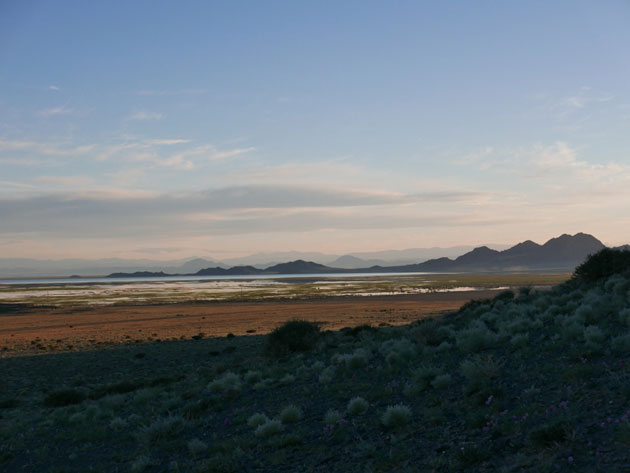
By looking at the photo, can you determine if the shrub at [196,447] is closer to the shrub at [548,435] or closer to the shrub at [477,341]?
the shrub at [548,435]

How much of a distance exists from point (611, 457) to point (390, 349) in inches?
377

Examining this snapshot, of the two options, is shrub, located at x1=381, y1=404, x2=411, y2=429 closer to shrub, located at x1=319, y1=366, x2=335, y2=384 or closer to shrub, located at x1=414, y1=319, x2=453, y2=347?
shrub, located at x1=319, y1=366, x2=335, y2=384

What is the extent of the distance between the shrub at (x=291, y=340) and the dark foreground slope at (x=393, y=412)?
4334 mm

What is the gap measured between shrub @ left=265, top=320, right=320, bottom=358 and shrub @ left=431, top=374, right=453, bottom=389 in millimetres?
13446

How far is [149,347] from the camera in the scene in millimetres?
34375

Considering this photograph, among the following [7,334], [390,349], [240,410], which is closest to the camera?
[240,410]

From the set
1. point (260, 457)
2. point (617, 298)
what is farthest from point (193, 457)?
point (617, 298)

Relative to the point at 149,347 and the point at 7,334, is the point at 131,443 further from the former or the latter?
the point at 7,334

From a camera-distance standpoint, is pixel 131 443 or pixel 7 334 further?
pixel 7 334

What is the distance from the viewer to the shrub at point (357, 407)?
10789 mm

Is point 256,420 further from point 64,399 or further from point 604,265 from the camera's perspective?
point 604,265

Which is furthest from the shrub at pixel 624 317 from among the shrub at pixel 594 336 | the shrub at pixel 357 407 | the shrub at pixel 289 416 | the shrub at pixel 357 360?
the shrub at pixel 289 416

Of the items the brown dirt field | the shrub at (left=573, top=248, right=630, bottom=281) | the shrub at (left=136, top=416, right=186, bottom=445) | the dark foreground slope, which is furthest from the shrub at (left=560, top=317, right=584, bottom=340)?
the brown dirt field

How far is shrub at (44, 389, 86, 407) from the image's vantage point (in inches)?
732
